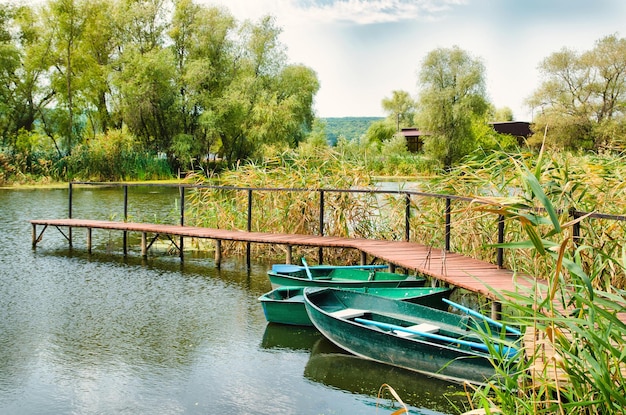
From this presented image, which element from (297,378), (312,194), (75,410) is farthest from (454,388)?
(312,194)

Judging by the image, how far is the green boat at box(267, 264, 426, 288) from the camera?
26.7 feet

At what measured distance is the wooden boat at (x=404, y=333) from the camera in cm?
581

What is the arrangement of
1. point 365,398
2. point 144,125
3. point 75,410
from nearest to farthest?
point 75,410, point 365,398, point 144,125

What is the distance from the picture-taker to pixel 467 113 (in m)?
43.5

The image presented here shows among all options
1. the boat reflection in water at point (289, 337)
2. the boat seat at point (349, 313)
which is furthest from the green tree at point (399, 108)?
the boat seat at point (349, 313)

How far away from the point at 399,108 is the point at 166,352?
91783mm

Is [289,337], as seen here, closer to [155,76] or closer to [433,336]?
[433,336]

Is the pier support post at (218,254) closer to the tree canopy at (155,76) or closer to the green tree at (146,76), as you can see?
the tree canopy at (155,76)

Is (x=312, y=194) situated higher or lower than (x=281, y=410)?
higher

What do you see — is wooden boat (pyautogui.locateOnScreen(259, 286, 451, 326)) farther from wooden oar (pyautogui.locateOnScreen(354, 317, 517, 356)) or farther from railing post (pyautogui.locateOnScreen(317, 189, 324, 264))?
railing post (pyautogui.locateOnScreen(317, 189, 324, 264))

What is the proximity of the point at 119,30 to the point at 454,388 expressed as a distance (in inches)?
1400

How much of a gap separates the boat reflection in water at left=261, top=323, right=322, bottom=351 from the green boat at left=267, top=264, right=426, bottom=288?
665 millimetres

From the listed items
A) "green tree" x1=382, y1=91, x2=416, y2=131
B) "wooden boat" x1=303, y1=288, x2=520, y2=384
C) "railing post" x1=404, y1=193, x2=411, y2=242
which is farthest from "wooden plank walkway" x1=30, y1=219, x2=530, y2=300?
"green tree" x1=382, y1=91, x2=416, y2=131

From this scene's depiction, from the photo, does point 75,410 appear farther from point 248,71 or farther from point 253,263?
point 248,71
